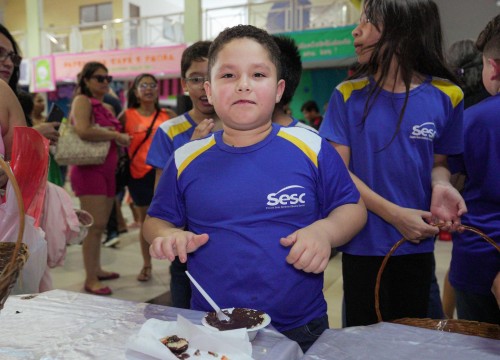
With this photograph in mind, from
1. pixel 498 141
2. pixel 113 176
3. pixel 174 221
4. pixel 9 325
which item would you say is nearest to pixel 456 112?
pixel 498 141

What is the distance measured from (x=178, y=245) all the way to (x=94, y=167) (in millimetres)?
2344

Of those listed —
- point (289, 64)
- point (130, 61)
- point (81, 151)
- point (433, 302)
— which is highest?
point (130, 61)

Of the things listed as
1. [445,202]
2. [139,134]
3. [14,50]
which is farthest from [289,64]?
[139,134]

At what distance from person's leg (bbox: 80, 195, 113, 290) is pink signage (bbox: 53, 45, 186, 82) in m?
6.00

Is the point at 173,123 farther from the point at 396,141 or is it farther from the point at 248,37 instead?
the point at 396,141

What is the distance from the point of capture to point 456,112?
1.52m

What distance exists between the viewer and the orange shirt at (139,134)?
3439 mm

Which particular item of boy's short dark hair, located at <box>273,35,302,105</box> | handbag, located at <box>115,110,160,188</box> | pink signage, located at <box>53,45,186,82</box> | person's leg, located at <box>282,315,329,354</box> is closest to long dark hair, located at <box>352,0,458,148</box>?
boy's short dark hair, located at <box>273,35,302,105</box>

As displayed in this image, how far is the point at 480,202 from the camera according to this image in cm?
146

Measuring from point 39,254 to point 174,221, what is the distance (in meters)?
0.53

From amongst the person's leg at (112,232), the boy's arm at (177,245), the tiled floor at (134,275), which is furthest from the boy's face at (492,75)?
the person's leg at (112,232)

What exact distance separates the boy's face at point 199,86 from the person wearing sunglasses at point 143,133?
1.56m

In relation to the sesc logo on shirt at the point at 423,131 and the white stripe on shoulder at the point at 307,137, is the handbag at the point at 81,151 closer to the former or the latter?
the white stripe on shoulder at the point at 307,137

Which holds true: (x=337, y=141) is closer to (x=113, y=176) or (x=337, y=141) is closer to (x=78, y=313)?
(x=78, y=313)
